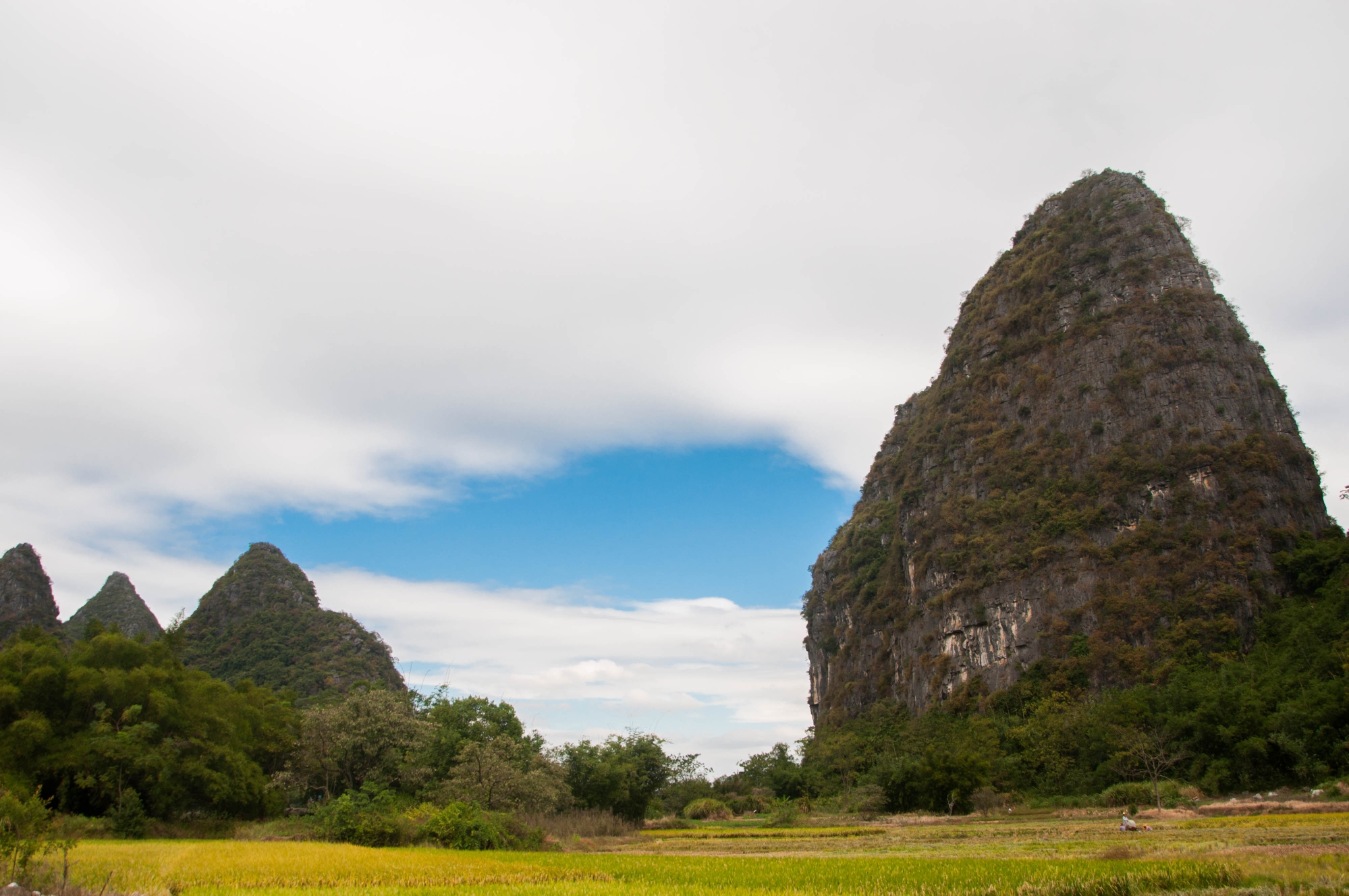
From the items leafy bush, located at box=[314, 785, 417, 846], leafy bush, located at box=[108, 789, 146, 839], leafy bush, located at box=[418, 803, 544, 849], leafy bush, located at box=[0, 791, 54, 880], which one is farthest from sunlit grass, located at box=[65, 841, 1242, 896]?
leafy bush, located at box=[108, 789, 146, 839]

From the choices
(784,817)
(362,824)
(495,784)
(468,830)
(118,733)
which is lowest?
(784,817)

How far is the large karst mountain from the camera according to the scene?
190 ft

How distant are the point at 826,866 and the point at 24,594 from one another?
267ft

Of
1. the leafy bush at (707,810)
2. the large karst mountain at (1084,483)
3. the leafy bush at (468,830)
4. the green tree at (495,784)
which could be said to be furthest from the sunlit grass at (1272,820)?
the leafy bush at (707,810)

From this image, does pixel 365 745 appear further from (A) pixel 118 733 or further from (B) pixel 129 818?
(A) pixel 118 733

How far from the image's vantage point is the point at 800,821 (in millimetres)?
46156

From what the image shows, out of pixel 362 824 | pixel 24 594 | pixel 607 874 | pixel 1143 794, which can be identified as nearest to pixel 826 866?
pixel 607 874

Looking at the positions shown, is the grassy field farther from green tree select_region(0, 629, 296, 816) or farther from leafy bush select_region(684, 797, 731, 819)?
leafy bush select_region(684, 797, 731, 819)

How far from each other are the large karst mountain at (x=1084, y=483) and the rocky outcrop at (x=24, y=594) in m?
80.6

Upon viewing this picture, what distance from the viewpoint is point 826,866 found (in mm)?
16172

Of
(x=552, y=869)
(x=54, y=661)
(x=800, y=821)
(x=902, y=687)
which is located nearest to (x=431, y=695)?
(x=54, y=661)

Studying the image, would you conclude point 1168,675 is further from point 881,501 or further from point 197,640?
point 197,640

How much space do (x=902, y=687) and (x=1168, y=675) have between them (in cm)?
2962

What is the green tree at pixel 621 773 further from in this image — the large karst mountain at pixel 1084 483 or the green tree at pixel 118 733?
the large karst mountain at pixel 1084 483
